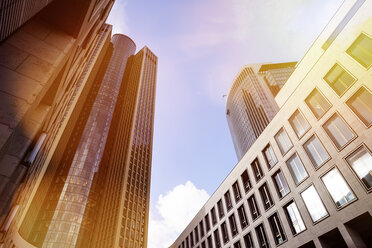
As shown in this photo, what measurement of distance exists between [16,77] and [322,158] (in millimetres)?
21014

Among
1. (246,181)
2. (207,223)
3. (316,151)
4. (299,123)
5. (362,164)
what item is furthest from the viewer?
(207,223)

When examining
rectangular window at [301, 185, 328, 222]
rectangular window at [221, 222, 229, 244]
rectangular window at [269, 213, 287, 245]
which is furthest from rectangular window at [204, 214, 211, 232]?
rectangular window at [301, 185, 328, 222]

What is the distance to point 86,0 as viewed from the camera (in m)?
5.88

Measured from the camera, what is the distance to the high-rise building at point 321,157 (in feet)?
50.2

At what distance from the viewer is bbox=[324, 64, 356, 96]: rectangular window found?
18.0m

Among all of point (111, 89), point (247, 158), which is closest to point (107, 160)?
point (111, 89)

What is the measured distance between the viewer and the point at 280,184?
22.2 meters

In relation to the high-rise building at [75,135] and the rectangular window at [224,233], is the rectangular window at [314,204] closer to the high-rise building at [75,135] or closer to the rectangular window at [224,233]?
the rectangular window at [224,233]

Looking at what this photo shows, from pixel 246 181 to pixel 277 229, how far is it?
7922 mm

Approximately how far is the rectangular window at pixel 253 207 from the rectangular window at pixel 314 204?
22.7 feet

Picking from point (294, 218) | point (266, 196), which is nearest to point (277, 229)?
point (294, 218)

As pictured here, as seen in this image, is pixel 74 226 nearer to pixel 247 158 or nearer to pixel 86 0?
pixel 247 158

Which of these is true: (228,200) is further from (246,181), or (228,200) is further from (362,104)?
(362,104)

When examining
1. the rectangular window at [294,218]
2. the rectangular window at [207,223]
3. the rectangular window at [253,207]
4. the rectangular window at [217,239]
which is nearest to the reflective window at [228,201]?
the rectangular window at [253,207]
